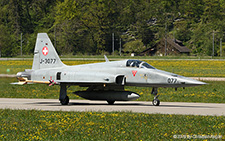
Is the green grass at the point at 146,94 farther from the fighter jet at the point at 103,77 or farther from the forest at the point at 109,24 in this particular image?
the forest at the point at 109,24

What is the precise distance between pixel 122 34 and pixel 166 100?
9301 cm

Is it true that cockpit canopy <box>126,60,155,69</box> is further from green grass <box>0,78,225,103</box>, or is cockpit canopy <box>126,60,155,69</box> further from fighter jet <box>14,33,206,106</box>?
green grass <box>0,78,225,103</box>

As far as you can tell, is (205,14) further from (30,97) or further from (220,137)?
(220,137)

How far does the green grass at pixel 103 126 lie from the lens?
13504 mm

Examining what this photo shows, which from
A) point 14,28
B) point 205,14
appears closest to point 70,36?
point 14,28

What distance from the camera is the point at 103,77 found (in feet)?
76.8

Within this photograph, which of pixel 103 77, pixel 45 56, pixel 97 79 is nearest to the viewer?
pixel 103 77

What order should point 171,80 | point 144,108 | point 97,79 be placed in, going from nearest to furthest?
point 144,108 < point 171,80 < point 97,79

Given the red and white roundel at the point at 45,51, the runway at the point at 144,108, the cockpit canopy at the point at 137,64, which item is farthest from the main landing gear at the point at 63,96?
the cockpit canopy at the point at 137,64

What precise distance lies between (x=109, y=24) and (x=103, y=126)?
100229 mm

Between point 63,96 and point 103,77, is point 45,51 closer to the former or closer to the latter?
point 63,96

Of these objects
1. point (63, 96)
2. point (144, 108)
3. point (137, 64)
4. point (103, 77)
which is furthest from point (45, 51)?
point (144, 108)

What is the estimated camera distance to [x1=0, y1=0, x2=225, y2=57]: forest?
107562mm

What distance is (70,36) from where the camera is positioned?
353 ft
